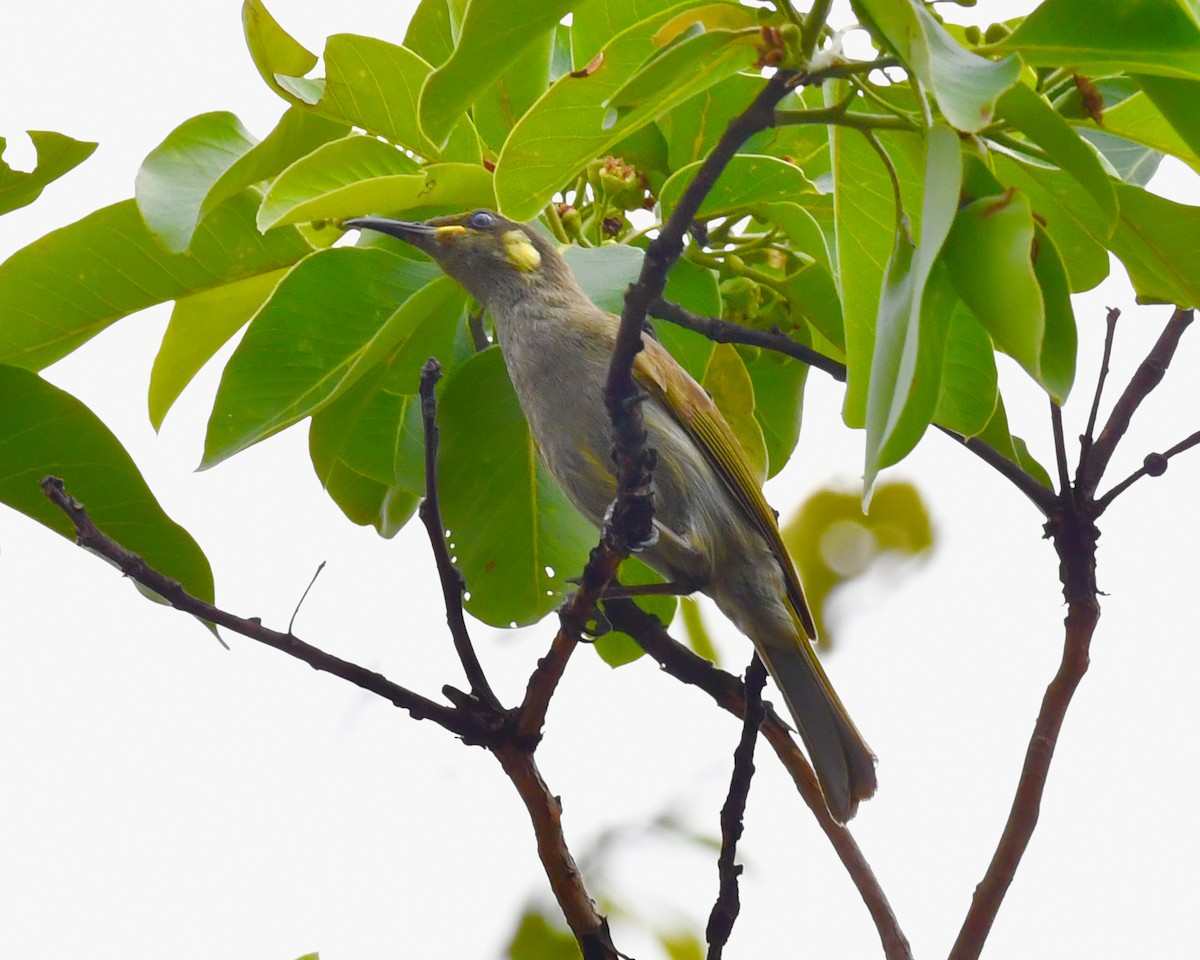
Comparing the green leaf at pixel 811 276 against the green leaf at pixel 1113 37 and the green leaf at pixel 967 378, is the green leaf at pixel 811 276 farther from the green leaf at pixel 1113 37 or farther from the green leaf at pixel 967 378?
the green leaf at pixel 1113 37

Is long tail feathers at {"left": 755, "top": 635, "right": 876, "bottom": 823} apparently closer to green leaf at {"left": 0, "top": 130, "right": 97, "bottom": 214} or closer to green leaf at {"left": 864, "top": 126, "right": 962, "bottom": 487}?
green leaf at {"left": 864, "top": 126, "right": 962, "bottom": 487}

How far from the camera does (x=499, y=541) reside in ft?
10.2

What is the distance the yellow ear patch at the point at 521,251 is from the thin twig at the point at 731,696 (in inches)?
40.5

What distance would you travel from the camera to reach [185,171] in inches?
105

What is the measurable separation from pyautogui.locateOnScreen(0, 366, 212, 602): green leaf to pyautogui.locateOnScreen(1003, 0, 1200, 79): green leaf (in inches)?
74.3

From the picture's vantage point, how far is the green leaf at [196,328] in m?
2.93

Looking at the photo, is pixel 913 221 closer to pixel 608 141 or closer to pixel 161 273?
pixel 608 141

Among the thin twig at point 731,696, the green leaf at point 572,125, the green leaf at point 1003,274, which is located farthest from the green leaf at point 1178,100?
the thin twig at point 731,696

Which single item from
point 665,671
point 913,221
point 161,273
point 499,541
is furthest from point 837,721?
point 161,273

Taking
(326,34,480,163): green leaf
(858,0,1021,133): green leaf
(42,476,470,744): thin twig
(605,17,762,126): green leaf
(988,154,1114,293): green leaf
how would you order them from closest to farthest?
1. (858,0,1021,133): green leaf
2. (605,17,762,126): green leaf
3. (988,154,1114,293): green leaf
4. (42,476,470,744): thin twig
5. (326,34,480,163): green leaf

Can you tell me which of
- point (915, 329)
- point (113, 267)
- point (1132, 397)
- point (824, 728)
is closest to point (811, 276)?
point (1132, 397)

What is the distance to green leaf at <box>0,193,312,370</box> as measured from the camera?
2779 mm

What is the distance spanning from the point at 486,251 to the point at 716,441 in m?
0.79

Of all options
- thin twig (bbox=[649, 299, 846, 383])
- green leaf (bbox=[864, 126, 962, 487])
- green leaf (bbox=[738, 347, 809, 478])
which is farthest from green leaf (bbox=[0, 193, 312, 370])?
green leaf (bbox=[864, 126, 962, 487])
